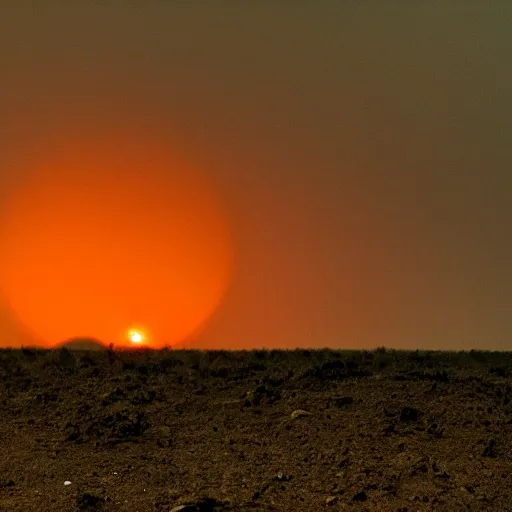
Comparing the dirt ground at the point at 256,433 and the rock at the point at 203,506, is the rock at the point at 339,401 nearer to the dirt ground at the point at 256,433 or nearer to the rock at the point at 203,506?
the dirt ground at the point at 256,433

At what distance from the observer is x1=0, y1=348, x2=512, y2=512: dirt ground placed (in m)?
8.17

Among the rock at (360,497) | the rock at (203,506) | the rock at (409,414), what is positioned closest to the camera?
the rock at (203,506)

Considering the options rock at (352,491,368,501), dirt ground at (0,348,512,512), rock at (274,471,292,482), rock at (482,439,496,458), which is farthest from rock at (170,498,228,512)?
rock at (482,439,496,458)

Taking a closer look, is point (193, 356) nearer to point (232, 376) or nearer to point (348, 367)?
point (232, 376)

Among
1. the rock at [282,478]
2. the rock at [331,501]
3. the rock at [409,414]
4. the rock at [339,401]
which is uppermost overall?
the rock at [339,401]

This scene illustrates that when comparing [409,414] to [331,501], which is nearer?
[331,501]

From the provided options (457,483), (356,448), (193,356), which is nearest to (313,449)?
(356,448)

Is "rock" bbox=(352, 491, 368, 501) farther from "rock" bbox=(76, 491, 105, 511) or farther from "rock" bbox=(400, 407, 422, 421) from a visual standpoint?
"rock" bbox=(76, 491, 105, 511)

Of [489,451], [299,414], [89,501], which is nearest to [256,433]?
[299,414]

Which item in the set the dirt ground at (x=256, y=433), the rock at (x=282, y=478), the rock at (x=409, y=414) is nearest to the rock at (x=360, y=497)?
the dirt ground at (x=256, y=433)

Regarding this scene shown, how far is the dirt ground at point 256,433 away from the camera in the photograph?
8172 mm

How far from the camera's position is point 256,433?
1003 centimetres

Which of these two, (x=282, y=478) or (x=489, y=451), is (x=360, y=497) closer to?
(x=282, y=478)

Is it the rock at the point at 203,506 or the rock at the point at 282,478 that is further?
the rock at the point at 282,478
